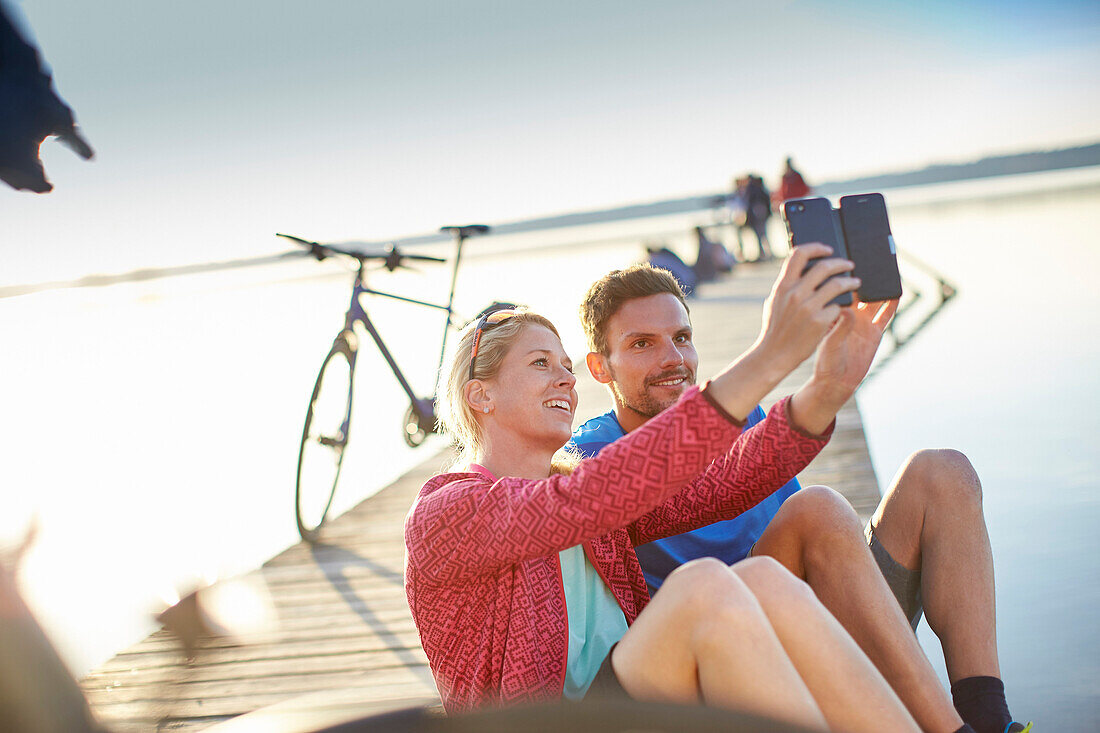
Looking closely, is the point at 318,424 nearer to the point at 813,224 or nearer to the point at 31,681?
the point at 813,224

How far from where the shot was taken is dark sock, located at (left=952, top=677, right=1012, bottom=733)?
1766mm

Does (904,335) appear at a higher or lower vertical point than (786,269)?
lower

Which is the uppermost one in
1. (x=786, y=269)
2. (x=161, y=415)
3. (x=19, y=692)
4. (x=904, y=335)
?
(x=786, y=269)

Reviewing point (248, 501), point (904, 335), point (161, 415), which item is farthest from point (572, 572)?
point (161, 415)

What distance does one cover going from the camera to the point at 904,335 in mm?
7562

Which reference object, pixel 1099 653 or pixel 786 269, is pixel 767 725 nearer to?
pixel 786 269

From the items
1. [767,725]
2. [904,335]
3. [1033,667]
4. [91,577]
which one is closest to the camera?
[767,725]

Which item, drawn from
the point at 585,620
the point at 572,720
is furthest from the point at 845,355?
the point at 572,720

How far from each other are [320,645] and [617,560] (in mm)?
1654

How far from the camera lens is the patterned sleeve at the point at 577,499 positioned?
1426 mm

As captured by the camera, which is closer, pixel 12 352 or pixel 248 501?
pixel 248 501

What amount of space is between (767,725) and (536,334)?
1.20 m

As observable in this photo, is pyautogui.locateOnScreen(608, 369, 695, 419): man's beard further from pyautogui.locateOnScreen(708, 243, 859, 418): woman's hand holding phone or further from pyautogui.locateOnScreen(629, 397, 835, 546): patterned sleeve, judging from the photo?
pyautogui.locateOnScreen(708, 243, 859, 418): woman's hand holding phone

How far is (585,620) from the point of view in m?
1.72
